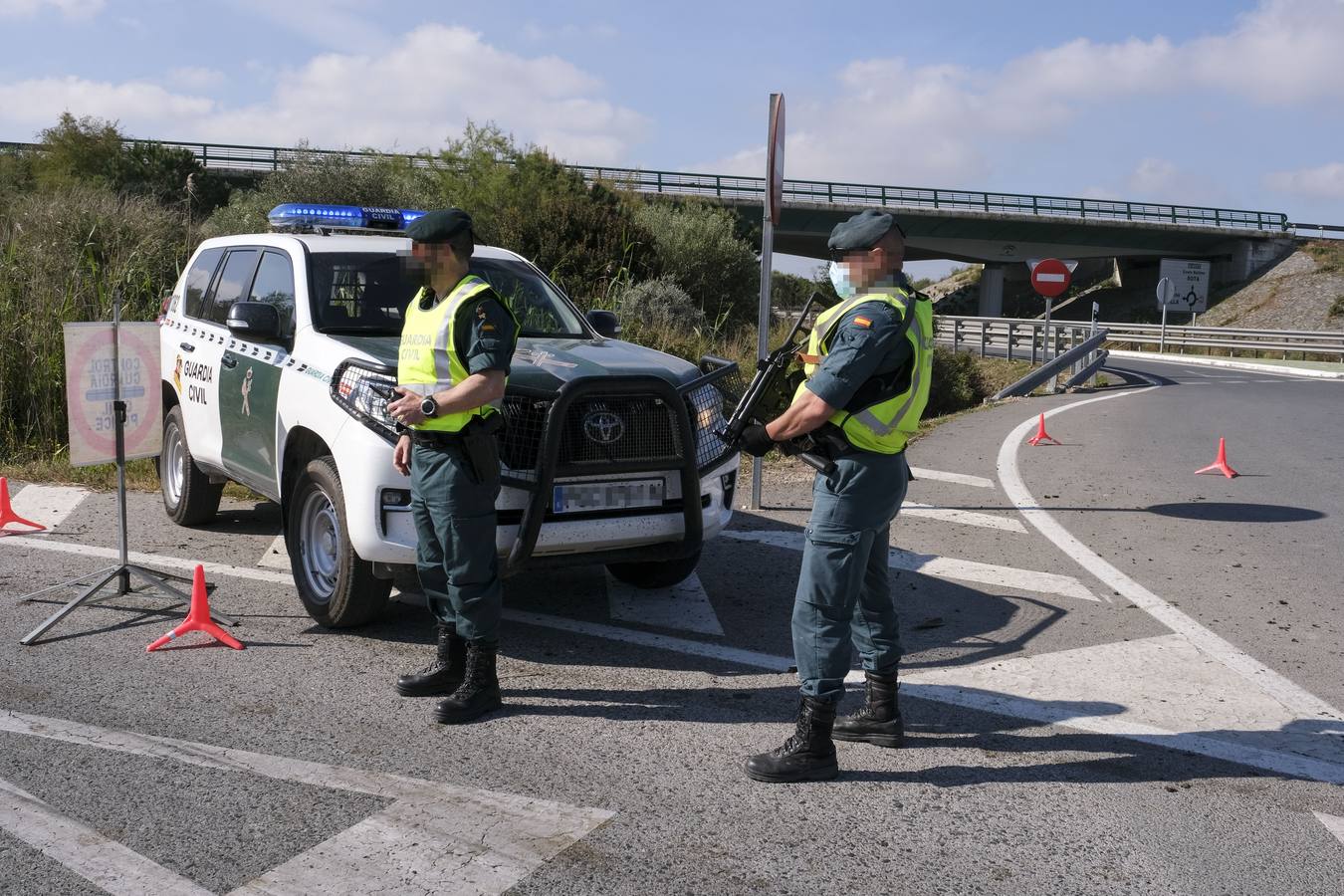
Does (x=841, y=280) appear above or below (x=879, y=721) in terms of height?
above

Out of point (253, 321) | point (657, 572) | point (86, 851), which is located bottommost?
point (86, 851)

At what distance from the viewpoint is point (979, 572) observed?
7.21 m

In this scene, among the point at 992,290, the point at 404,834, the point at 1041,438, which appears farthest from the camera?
the point at 992,290

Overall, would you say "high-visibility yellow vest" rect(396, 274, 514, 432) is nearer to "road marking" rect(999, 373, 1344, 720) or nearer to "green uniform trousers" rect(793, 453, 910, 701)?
"green uniform trousers" rect(793, 453, 910, 701)

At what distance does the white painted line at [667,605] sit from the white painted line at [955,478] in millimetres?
4266

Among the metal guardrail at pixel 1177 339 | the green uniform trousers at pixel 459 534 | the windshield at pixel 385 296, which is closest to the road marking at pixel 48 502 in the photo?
the windshield at pixel 385 296

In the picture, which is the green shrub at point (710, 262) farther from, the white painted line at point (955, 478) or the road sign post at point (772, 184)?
the road sign post at point (772, 184)

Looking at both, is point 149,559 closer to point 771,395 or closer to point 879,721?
point 771,395

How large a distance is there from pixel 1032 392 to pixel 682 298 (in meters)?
7.01

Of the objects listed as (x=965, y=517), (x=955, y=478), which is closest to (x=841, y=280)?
(x=965, y=517)

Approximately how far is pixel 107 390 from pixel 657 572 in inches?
122

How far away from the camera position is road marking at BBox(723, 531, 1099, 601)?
6.82 metres

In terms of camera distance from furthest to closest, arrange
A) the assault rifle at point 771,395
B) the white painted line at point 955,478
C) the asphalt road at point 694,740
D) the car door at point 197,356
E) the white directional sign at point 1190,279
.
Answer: the white directional sign at point 1190,279 < the white painted line at point 955,478 < the car door at point 197,356 < the assault rifle at point 771,395 < the asphalt road at point 694,740

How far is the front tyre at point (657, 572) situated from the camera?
6.52m
